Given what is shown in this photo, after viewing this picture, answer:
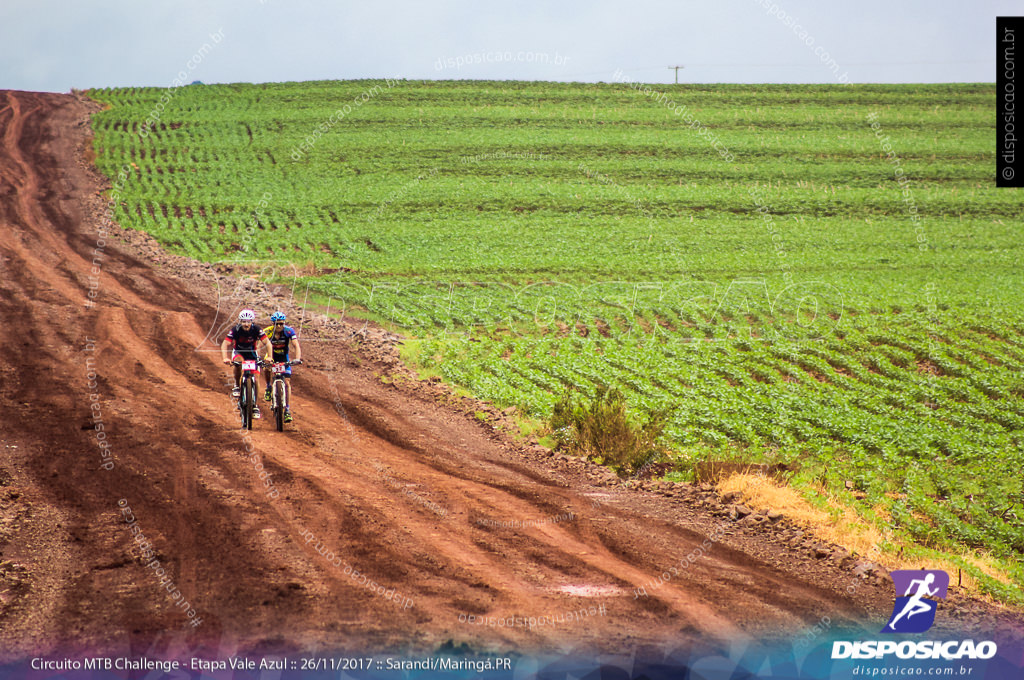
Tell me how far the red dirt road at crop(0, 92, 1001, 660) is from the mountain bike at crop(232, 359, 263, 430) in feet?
2.09

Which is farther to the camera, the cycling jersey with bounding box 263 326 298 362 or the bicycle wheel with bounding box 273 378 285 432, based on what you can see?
the bicycle wheel with bounding box 273 378 285 432

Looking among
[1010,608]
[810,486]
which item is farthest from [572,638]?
[810,486]

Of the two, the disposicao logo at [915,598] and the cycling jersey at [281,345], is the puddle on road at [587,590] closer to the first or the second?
the disposicao logo at [915,598]

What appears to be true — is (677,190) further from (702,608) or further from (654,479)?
(702,608)

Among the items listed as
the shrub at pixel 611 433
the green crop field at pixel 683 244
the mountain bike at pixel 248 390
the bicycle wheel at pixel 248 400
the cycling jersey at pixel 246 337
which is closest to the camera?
the cycling jersey at pixel 246 337

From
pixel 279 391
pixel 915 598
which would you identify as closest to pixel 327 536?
pixel 279 391

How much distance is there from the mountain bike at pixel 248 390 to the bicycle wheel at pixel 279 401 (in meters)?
0.42

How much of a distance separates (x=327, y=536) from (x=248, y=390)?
5.28 metres

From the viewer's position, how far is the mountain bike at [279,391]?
15258mm

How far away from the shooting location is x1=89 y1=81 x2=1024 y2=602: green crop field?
1747 centimetres

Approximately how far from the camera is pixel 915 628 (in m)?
9.91

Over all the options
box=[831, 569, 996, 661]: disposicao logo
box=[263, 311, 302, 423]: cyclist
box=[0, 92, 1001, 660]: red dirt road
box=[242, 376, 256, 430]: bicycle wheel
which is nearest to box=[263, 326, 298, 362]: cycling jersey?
box=[263, 311, 302, 423]: cyclist

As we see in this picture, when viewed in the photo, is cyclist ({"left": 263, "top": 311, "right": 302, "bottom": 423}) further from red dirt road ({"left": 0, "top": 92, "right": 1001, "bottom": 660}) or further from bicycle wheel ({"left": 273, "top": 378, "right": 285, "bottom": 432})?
red dirt road ({"left": 0, "top": 92, "right": 1001, "bottom": 660})

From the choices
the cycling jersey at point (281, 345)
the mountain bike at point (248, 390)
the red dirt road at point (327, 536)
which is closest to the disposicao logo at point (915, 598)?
the red dirt road at point (327, 536)
